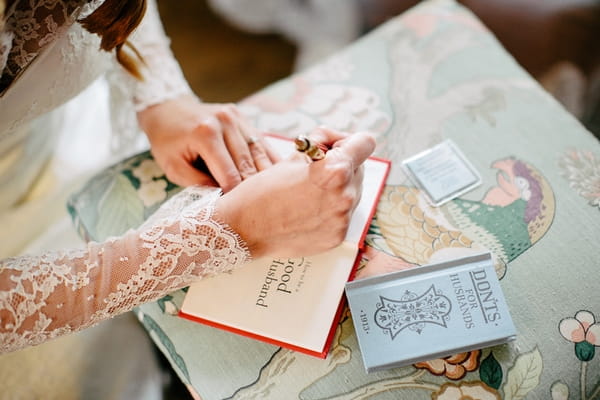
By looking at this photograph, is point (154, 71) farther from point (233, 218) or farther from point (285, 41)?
point (285, 41)

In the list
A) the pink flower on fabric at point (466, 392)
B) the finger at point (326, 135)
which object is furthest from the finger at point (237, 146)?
the pink flower on fabric at point (466, 392)

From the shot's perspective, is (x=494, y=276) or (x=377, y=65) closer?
(x=494, y=276)

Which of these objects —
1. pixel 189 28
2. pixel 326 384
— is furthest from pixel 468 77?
pixel 189 28

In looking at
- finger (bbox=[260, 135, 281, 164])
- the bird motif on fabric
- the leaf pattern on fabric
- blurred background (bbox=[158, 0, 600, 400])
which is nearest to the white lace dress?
finger (bbox=[260, 135, 281, 164])

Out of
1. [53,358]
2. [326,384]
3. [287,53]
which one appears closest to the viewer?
[326,384]

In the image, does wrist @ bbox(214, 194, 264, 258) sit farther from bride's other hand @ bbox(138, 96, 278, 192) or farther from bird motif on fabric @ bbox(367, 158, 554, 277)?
bird motif on fabric @ bbox(367, 158, 554, 277)

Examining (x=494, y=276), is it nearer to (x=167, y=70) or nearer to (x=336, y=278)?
(x=336, y=278)

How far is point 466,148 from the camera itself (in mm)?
824

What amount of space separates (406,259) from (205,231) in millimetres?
282

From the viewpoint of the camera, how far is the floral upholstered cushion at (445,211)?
676 mm

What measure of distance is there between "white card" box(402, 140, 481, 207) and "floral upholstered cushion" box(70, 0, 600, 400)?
0.05 feet

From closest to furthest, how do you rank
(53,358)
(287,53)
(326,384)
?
(326,384) < (53,358) < (287,53)

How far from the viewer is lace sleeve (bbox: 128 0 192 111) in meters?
0.87

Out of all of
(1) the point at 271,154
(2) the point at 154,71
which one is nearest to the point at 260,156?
(1) the point at 271,154
